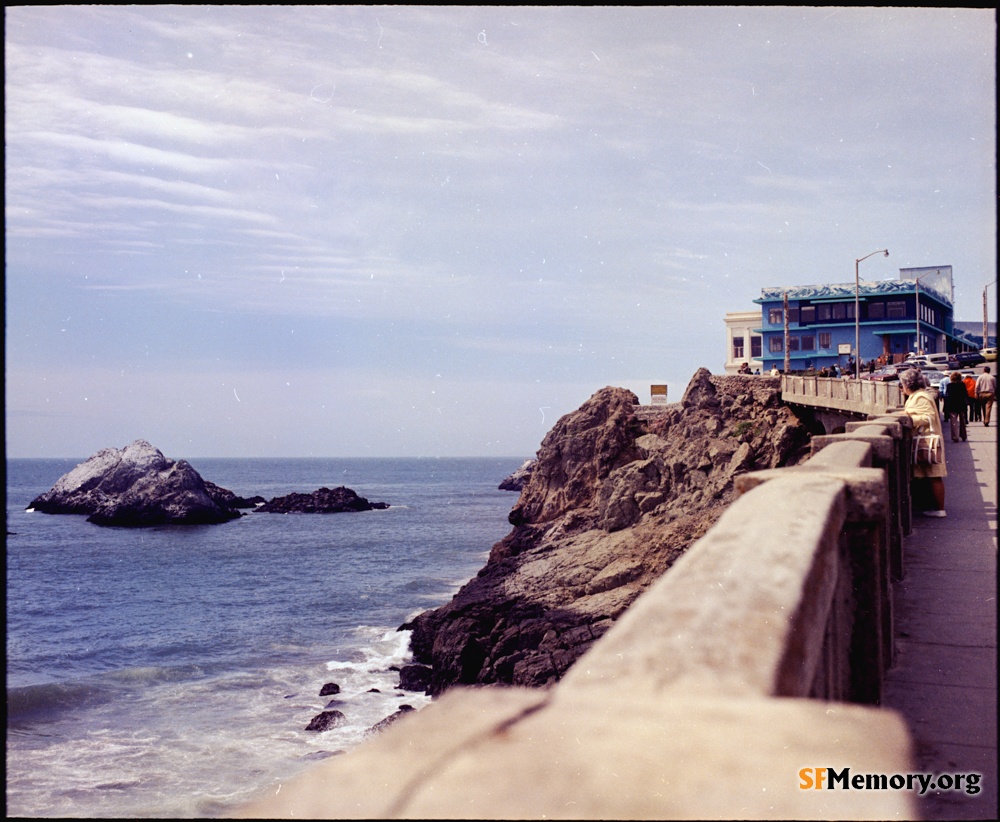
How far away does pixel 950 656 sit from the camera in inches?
193

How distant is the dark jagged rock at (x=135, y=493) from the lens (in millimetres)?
88188

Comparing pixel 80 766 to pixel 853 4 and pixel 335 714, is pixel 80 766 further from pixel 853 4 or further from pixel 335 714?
pixel 853 4

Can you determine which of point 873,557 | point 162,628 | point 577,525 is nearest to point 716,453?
point 577,525

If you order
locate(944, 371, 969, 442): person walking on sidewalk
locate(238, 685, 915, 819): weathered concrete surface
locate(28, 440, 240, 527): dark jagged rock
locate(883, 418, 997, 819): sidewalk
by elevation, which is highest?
→ locate(944, 371, 969, 442): person walking on sidewalk

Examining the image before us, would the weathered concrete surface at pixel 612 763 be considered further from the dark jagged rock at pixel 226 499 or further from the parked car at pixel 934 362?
the dark jagged rock at pixel 226 499

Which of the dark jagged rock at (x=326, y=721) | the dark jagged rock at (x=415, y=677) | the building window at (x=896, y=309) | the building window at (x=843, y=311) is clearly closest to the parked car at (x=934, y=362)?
the building window at (x=896, y=309)

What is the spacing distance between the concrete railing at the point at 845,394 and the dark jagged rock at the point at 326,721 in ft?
54.9

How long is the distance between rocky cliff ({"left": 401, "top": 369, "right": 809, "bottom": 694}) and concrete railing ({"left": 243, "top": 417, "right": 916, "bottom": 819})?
2061 centimetres

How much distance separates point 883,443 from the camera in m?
5.82

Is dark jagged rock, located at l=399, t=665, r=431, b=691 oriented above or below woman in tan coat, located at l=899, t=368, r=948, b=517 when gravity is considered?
below

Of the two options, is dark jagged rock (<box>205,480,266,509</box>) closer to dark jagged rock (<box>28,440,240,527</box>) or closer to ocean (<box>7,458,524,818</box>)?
dark jagged rock (<box>28,440,240,527</box>)

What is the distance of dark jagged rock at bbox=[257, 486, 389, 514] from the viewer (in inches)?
4092

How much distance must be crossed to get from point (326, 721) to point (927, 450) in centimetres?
1984

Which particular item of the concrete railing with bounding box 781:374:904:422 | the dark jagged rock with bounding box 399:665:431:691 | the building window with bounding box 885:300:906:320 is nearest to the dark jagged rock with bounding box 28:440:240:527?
the dark jagged rock with bounding box 399:665:431:691
